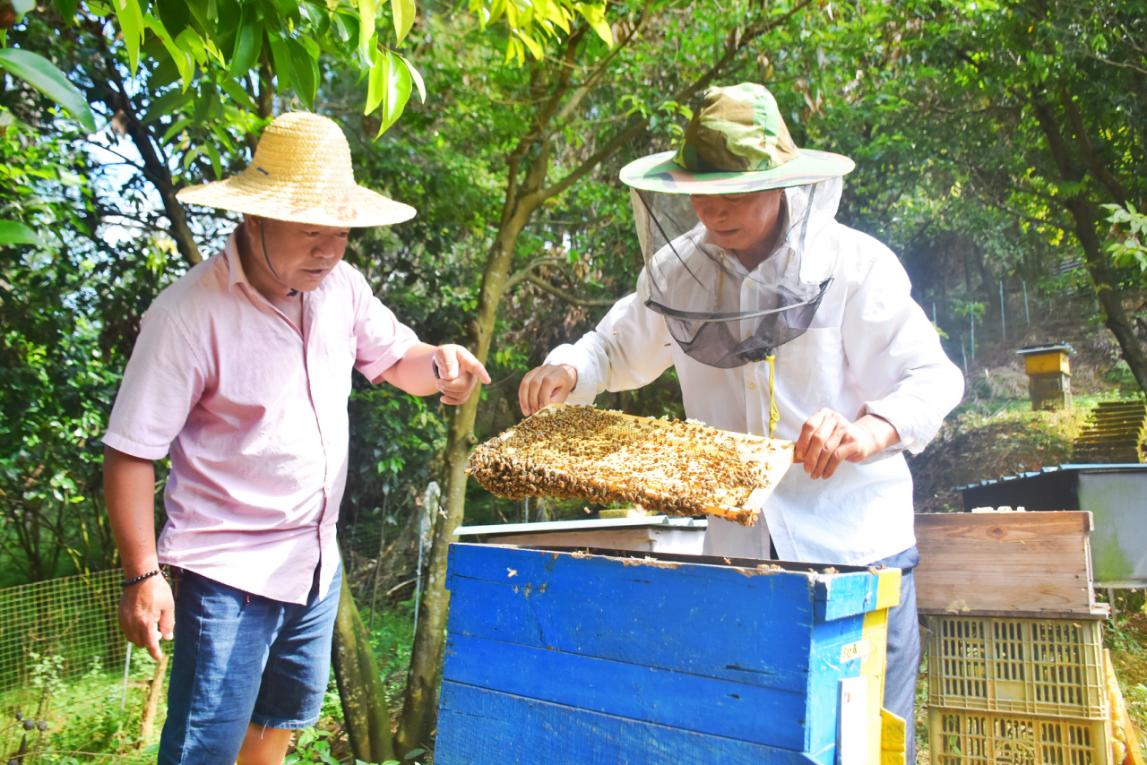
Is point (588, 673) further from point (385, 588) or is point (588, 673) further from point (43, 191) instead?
point (385, 588)

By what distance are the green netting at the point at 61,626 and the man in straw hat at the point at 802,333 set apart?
13.0 feet

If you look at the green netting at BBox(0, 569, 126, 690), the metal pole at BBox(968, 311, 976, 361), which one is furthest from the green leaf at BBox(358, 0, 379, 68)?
the metal pole at BBox(968, 311, 976, 361)

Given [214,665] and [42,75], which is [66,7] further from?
[214,665]

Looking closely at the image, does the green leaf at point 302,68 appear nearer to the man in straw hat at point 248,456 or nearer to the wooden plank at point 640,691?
the man in straw hat at point 248,456

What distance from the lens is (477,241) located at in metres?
7.33

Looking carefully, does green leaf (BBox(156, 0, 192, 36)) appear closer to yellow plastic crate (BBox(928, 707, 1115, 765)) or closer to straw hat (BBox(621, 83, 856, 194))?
straw hat (BBox(621, 83, 856, 194))

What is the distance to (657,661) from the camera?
157 centimetres

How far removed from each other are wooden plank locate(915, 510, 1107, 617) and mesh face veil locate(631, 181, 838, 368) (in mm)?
891

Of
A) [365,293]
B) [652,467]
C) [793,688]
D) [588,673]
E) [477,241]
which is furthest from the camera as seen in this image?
[477,241]

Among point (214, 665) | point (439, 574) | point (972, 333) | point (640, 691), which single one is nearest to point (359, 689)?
point (439, 574)

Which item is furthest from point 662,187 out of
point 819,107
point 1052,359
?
point 1052,359

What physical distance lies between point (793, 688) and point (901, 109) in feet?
21.5

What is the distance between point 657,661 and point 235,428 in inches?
46.6

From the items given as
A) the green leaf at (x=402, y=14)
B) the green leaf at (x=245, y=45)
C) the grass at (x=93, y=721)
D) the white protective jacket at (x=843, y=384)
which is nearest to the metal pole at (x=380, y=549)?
the grass at (x=93, y=721)
